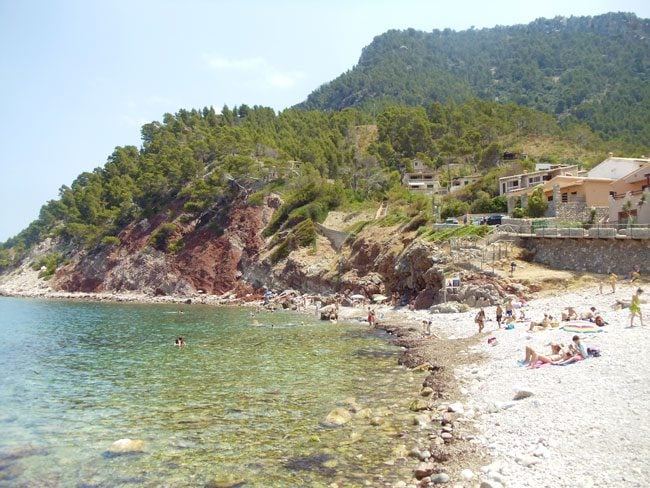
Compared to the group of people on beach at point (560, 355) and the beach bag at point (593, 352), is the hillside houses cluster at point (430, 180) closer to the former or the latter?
the group of people on beach at point (560, 355)

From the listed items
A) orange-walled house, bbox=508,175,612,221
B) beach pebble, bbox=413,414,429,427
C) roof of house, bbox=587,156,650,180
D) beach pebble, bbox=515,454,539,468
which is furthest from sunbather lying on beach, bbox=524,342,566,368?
roof of house, bbox=587,156,650,180

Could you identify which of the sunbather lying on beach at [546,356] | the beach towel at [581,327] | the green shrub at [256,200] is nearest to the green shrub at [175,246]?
the green shrub at [256,200]

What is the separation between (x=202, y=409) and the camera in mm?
18078

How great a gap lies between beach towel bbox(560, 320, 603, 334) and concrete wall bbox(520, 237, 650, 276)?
46.5ft

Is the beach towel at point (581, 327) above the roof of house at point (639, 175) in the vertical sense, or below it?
below

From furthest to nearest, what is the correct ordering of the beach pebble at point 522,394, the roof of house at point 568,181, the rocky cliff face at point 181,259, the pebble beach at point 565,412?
the rocky cliff face at point 181,259, the roof of house at point 568,181, the beach pebble at point 522,394, the pebble beach at point 565,412

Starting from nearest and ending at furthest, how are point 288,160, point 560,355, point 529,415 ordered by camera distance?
point 529,415 → point 560,355 → point 288,160

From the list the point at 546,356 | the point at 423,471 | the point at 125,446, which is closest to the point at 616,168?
the point at 546,356

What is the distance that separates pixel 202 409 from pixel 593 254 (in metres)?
29.5

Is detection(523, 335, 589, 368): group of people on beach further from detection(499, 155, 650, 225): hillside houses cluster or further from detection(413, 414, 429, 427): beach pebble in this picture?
detection(499, 155, 650, 225): hillside houses cluster

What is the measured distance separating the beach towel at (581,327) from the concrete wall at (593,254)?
559 inches

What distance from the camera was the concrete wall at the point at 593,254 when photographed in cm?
3319

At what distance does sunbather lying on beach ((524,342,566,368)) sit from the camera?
18.0 m

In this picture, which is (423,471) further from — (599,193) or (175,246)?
(175,246)
